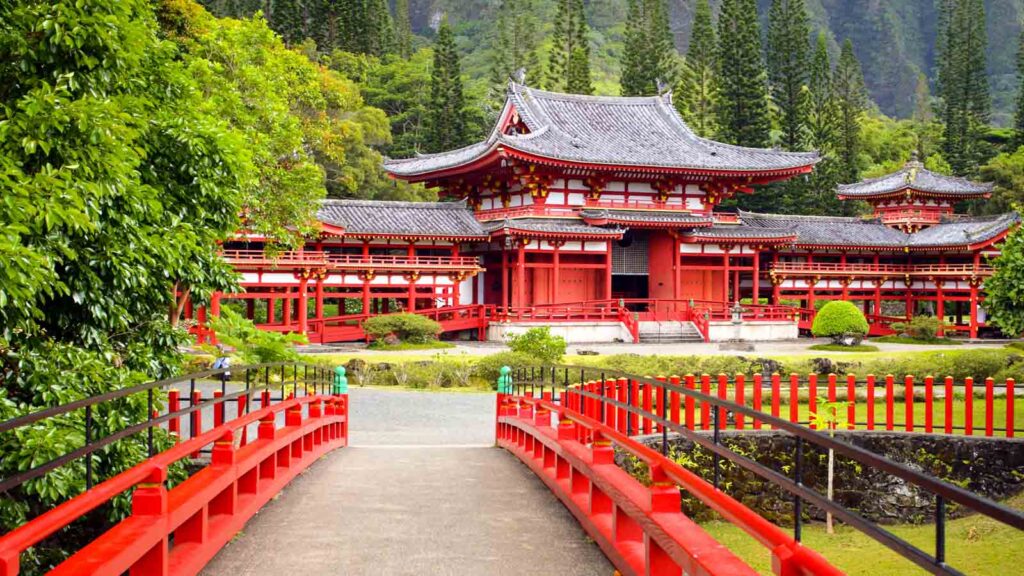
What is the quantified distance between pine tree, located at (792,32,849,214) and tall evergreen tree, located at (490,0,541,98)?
77.1ft

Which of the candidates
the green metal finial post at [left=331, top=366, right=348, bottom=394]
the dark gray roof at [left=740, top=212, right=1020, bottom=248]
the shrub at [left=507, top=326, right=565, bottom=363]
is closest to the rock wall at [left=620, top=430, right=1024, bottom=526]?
the green metal finial post at [left=331, top=366, right=348, bottom=394]

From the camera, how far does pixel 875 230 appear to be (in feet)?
147

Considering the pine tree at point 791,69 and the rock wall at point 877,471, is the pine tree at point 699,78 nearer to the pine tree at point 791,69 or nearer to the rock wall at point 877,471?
the pine tree at point 791,69

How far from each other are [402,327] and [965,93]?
165 ft

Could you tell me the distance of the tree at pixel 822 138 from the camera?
192ft

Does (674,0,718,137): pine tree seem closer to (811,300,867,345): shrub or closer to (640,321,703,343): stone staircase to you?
(640,321,703,343): stone staircase

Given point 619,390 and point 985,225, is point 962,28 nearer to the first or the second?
point 985,225

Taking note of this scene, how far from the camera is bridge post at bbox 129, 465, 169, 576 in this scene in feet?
18.3

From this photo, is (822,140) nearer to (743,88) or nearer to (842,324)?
(743,88)

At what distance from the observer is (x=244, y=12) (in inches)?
2694

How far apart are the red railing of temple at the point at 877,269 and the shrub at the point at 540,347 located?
765 inches

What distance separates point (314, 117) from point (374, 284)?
14.4 meters

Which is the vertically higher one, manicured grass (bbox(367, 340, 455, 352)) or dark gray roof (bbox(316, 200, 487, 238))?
dark gray roof (bbox(316, 200, 487, 238))

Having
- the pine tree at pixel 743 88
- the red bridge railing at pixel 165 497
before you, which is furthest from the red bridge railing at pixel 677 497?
the pine tree at pixel 743 88
